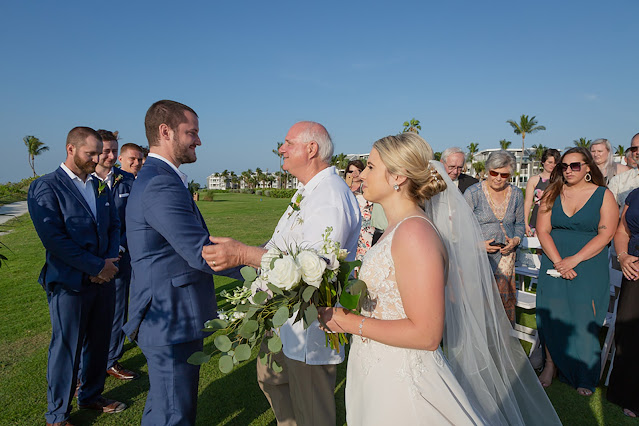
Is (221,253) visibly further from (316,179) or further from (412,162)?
(412,162)

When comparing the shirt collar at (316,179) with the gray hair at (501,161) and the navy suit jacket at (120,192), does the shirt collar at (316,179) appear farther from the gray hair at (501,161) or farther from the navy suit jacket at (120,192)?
the navy suit jacket at (120,192)


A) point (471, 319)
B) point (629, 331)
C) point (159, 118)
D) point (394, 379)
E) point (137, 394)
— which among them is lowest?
point (137, 394)

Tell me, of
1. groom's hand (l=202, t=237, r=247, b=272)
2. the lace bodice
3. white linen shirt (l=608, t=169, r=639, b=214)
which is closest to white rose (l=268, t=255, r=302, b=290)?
the lace bodice

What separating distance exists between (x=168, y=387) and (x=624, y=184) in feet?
20.7

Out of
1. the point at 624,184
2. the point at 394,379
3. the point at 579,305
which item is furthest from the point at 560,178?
the point at 394,379

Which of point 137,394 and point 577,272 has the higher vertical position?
point 577,272

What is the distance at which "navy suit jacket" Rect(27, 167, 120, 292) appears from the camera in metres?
3.85

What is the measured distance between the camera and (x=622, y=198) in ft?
18.1

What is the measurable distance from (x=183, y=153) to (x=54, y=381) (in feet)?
8.90

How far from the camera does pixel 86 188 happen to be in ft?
14.1

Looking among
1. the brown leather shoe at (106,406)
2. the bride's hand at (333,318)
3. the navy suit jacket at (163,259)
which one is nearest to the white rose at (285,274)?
the bride's hand at (333,318)

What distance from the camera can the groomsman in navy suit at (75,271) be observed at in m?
3.84

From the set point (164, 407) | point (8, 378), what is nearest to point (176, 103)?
point (164, 407)

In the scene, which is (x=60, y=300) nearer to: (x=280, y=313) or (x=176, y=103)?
(x=176, y=103)
